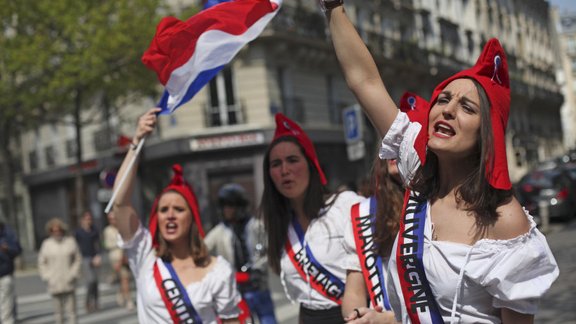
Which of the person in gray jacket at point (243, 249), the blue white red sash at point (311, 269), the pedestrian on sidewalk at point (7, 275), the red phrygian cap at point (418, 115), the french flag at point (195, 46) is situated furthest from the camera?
the pedestrian on sidewalk at point (7, 275)

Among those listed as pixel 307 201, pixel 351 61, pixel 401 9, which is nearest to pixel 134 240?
pixel 307 201

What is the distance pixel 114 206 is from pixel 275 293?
900cm

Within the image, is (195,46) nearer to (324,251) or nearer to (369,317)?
(324,251)

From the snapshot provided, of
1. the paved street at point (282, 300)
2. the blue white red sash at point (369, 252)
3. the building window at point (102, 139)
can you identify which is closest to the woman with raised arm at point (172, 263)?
the blue white red sash at point (369, 252)

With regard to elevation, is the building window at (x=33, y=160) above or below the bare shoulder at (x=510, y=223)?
above

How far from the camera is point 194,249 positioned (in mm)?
4035

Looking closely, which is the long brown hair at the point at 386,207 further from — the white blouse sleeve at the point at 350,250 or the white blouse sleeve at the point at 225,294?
the white blouse sleeve at the point at 225,294

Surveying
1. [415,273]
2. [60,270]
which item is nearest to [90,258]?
[60,270]

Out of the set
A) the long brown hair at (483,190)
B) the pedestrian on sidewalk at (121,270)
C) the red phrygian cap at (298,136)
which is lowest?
the pedestrian on sidewalk at (121,270)

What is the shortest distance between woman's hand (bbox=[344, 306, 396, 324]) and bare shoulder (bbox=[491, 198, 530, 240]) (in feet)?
1.74

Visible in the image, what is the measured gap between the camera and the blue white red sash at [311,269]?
3.61 m

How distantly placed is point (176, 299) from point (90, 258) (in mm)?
9970

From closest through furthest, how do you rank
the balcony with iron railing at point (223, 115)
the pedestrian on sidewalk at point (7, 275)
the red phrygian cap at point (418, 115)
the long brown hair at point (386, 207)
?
the red phrygian cap at point (418, 115) → the long brown hair at point (386, 207) → the pedestrian on sidewalk at point (7, 275) → the balcony with iron railing at point (223, 115)

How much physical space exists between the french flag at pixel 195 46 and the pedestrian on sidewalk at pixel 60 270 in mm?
7019
